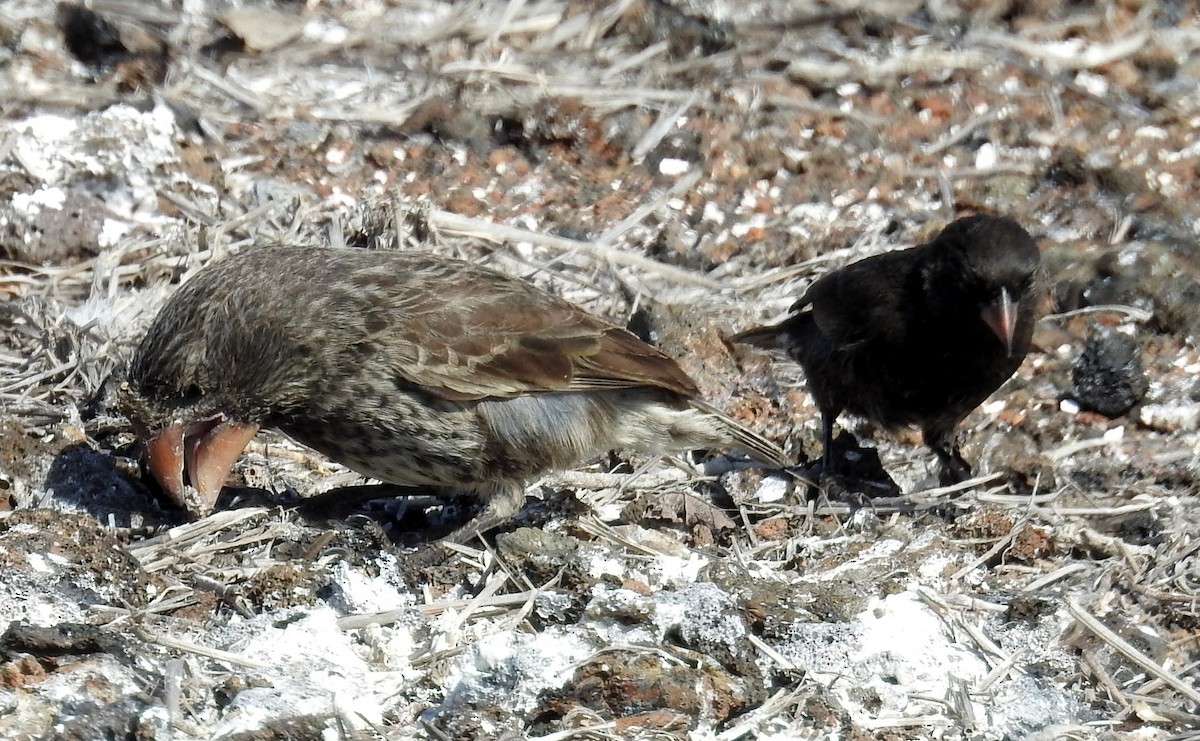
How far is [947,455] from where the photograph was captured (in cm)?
579

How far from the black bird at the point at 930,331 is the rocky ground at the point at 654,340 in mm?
269

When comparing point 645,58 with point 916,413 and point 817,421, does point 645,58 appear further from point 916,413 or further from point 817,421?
point 916,413

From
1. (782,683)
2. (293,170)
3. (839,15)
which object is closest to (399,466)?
(782,683)

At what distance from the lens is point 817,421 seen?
623 centimetres

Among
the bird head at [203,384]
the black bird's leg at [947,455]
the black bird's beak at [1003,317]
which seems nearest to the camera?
the bird head at [203,384]

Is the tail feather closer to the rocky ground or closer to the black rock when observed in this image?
the rocky ground

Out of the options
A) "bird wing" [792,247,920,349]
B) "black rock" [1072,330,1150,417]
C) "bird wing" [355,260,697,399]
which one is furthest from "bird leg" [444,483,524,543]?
"black rock" [1072,330,1150,417]

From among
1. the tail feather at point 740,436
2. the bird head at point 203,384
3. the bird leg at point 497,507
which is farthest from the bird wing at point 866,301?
the bird head at point 203,384

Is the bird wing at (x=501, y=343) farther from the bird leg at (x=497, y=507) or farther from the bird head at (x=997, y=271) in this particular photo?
the bird head at (x=997, y=271)

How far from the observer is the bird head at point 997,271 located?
→ 17.4 ft

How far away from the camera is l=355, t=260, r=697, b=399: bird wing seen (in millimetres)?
4828

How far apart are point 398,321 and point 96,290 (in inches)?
67.2

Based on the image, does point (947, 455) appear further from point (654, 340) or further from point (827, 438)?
point (654, 340)

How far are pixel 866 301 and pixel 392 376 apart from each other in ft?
6.12
